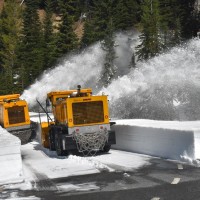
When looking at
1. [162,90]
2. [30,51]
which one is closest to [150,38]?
[162,90]

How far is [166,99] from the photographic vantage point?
29703 mm

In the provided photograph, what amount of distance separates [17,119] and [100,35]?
36456 millimetres

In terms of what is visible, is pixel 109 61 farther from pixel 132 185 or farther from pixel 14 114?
pixel 132 185

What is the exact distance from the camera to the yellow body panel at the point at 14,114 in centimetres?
2411

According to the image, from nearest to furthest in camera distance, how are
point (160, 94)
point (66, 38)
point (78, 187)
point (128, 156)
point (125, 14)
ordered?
point (78, 187), point (128, 156), point (160, 94), point (66, 38), point (125, 14)

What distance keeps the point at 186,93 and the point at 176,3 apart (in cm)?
3963

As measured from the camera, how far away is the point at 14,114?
2441 cm

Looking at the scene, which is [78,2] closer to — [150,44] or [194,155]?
[150,44]

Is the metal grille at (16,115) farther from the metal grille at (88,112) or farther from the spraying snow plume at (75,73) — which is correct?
the spraying snow plume at (75,73)

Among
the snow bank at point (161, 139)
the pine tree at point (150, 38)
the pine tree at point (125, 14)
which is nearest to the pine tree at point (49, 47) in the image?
the pine tree at point (125, 14)

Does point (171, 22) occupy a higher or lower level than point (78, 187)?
higher

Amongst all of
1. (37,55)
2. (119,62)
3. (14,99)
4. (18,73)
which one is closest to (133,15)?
(119,62)

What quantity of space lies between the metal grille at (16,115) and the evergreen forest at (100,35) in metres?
27.2

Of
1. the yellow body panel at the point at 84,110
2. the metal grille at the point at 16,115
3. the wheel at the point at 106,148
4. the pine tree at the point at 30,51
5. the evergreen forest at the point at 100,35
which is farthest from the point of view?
the pine tree at the point at 30,51
